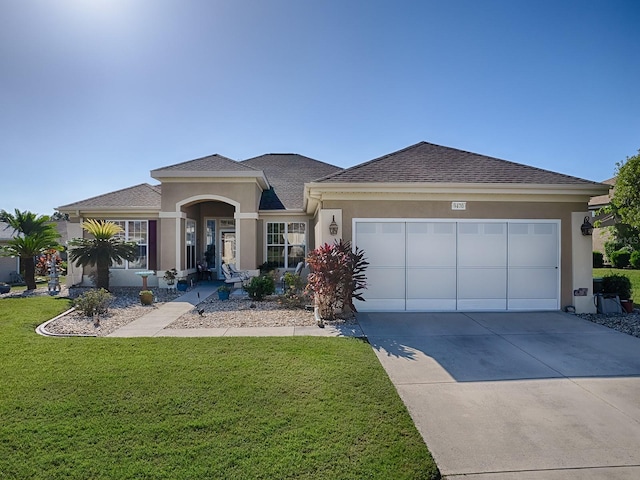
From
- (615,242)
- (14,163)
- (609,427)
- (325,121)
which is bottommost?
(609,427)

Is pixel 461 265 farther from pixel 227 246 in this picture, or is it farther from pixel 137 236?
pixel 137 236

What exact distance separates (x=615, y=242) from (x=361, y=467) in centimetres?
2539

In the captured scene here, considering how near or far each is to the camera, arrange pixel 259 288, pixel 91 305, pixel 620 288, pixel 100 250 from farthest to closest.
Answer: pixel 100 250
pixel 259 288
pixel 620 288
pixel 91 305

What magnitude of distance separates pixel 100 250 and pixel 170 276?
262 cm

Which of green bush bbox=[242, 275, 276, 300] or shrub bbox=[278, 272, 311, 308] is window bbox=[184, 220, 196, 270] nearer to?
green bush bbox=[242, 275, 276, 300]

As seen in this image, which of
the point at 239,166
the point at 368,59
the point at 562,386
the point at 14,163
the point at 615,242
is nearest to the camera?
the point at 562,386

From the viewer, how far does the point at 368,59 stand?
11.2 m

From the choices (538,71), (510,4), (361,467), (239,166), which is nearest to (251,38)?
(239,166)

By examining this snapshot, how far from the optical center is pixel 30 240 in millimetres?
13438

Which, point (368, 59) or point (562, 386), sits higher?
point (368, 59)

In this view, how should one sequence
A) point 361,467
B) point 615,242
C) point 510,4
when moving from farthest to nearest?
1. point 615,242
2. point 510,4
3. point 361,467

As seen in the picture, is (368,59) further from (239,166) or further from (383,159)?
(239,166)

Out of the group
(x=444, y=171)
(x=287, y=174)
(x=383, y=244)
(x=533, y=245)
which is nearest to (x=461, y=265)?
(x=533, y=245)

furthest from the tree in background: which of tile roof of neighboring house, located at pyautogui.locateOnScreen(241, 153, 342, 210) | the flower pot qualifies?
the flower pot
